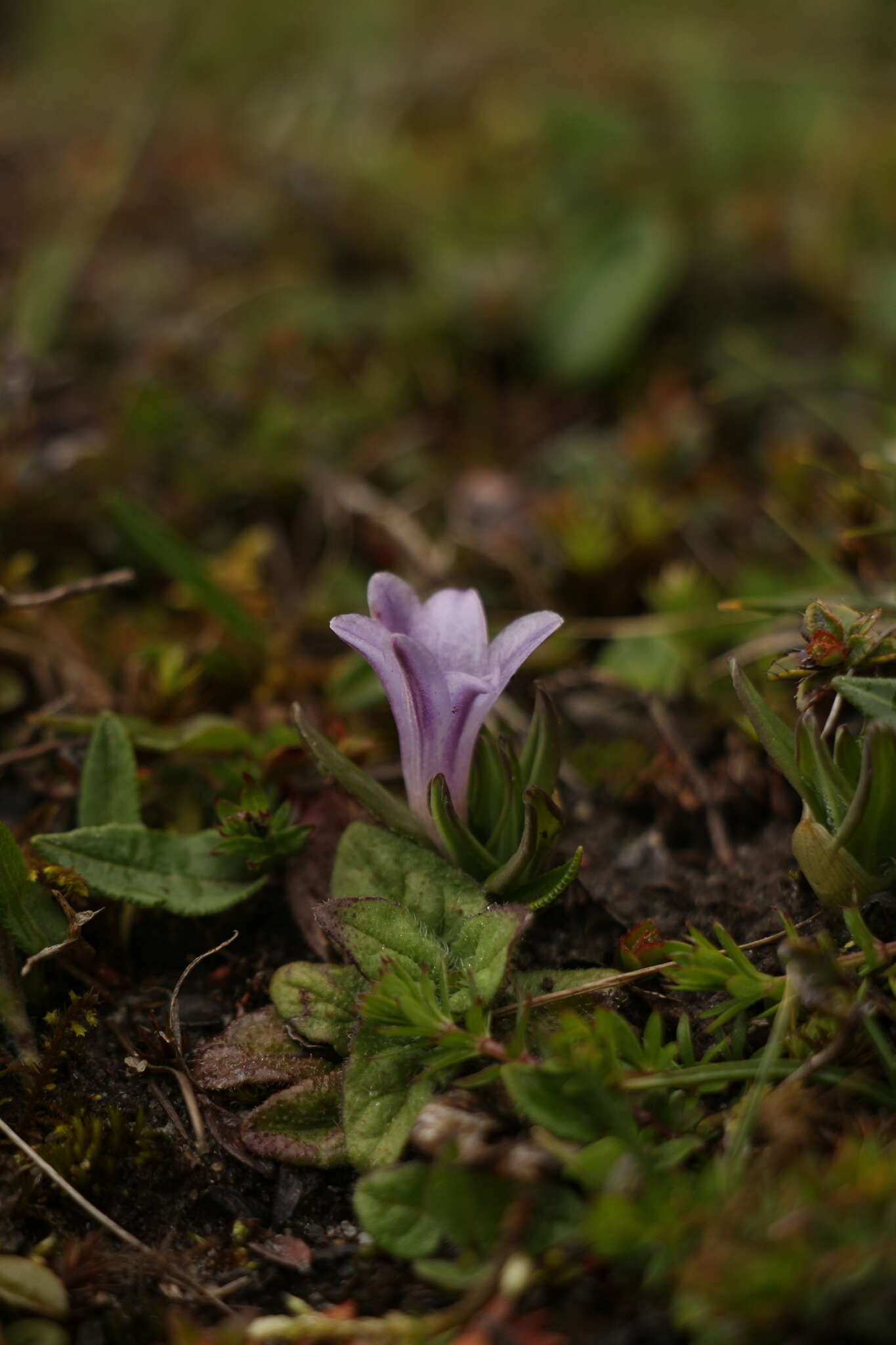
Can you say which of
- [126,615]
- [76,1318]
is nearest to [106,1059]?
[76,1318]

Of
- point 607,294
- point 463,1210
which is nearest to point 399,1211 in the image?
point 463,1210

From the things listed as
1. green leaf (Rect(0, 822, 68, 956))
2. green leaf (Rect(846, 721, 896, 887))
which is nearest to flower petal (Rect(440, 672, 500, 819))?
A: green leaf (Rect(846, 721, 896, 887))

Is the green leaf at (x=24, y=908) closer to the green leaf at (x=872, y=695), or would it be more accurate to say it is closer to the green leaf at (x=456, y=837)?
the green leaf at (x=456, y=837)

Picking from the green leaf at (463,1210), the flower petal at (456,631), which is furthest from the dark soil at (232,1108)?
the flower petal at (456,631)

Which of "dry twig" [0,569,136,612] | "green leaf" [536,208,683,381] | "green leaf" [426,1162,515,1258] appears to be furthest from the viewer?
"green leaf" [536,208,683,381]

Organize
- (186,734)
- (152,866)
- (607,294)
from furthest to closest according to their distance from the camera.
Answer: (607,294) → (186,734) → (152,866)

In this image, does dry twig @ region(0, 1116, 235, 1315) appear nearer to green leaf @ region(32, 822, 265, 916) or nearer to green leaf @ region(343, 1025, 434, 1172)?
green leaf @ region(343, 1025, 434, 1172)

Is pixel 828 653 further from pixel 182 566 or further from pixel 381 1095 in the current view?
pixel 182 566

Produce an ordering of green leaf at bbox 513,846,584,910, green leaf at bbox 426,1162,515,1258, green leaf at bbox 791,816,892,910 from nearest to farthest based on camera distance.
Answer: green leaf at bbox 426,1162,515,1258, green leaf at bbox 791,816,892,910, green leaf at bbox 513,846,584,910
